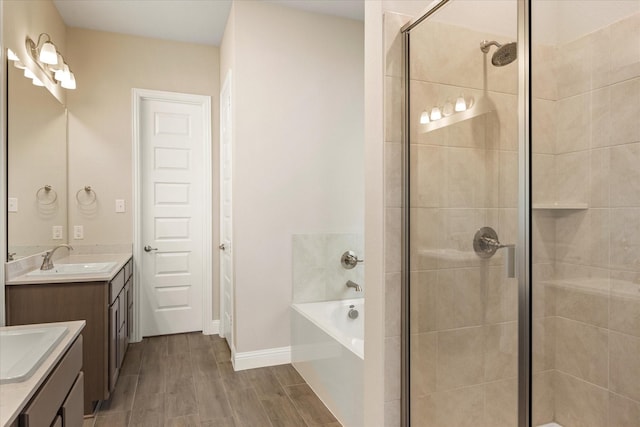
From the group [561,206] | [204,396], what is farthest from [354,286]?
[561,206]

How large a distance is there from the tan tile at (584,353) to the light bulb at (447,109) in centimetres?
83

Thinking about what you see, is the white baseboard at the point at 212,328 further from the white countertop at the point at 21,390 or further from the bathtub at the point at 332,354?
the white countertop at the point at 21,390

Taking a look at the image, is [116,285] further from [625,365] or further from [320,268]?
[625,365]

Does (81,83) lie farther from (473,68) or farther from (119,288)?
(473,68)

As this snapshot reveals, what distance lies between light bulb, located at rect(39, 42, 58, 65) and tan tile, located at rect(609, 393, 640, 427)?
364 cm

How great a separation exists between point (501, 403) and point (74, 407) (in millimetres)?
1469

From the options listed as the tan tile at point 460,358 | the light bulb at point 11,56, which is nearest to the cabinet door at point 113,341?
the light bulb at point 11,56

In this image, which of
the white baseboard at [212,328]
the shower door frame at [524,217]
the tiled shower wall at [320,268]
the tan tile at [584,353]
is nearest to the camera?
the shower door frame at [524,217]

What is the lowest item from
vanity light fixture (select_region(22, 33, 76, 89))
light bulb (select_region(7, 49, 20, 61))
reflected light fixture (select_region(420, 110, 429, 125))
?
reflected light fixture (select_region(420, 110, 429, 125))

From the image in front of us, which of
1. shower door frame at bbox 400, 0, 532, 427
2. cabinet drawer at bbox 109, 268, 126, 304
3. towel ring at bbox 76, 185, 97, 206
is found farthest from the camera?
towel ring at bbox 76, 185, 97, 206

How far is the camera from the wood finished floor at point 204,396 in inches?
95.3

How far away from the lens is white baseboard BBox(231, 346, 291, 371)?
3.18m

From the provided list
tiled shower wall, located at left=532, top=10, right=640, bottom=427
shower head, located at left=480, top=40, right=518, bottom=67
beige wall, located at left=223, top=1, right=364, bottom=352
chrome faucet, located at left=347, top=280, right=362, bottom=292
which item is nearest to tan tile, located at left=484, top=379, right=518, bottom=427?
tiled shower wall, located at left=532, top=10, right=640, bottom=427

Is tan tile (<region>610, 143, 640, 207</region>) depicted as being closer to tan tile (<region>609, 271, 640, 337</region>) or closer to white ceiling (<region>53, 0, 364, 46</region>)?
tan tile (<region>609, 271, 640, 337</region>)
